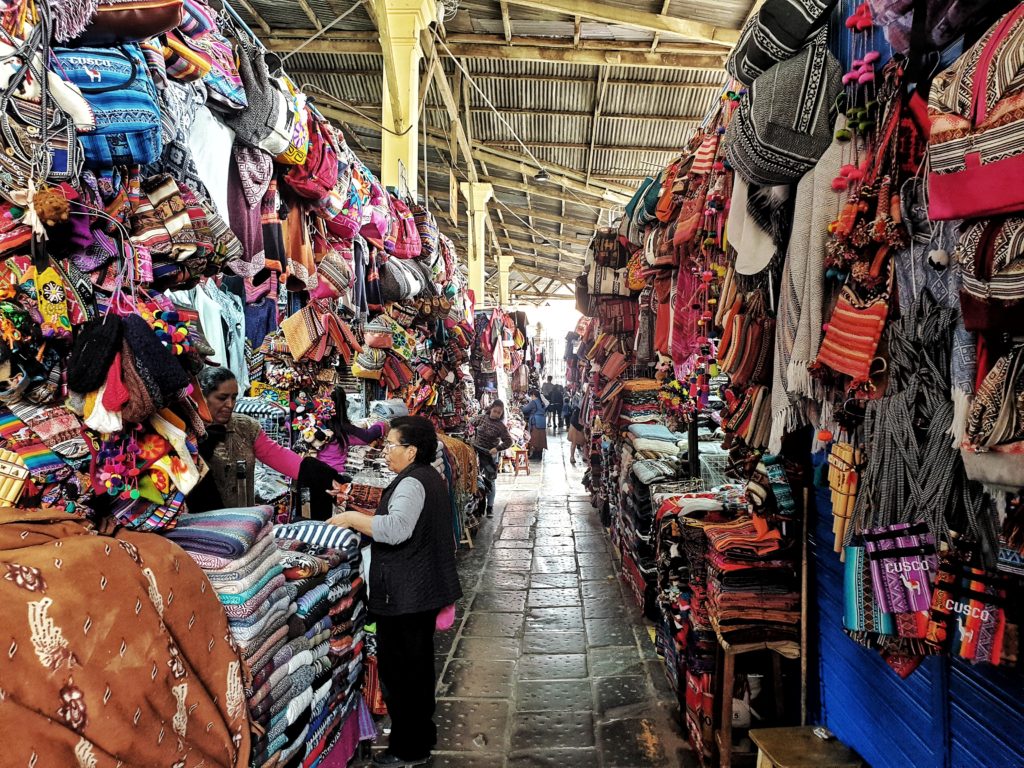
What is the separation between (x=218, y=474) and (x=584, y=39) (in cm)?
568

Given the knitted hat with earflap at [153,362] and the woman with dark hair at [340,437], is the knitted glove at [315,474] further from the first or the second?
the knitted hat with earflap at [153,362]

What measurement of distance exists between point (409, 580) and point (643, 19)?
4.81m

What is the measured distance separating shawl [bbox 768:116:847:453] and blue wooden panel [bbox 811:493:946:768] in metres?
0.64

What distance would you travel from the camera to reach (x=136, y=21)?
1484 millimetres

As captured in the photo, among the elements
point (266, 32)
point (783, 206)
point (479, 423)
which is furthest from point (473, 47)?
point (783, 206)

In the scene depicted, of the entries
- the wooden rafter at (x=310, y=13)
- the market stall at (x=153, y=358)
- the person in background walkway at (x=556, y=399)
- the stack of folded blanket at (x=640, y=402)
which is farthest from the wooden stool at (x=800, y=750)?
the person in background walkway at (x=556, y=399)

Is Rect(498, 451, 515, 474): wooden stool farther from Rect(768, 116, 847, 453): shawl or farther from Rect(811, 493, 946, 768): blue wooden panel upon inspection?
Rect(768, 116, 847, 453): shawl

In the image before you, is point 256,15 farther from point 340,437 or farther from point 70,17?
point 70,17

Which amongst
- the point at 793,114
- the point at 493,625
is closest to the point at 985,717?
the point at 793,114

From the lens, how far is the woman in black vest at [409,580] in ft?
9.77

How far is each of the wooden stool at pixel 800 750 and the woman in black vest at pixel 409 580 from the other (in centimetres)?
143

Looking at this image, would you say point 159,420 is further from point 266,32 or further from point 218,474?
point 266,32

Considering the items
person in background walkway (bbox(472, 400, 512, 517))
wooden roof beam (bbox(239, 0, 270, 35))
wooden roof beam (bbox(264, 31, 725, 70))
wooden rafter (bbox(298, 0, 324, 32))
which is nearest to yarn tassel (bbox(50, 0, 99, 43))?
wooden roof beam (bbox(264, 31, 725, 70))

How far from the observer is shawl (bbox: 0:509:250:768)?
112 centimetres
